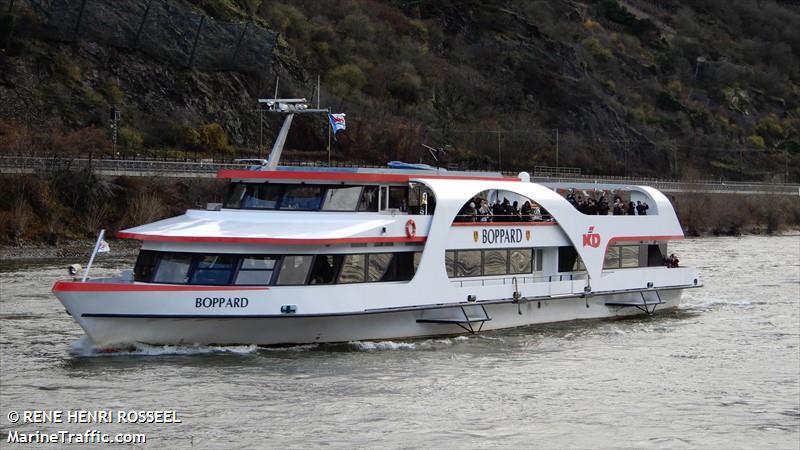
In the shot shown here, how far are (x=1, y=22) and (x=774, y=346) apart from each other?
62.3 metres

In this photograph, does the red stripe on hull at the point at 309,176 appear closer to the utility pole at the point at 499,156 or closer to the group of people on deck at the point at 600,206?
the group of people on deck at the point at 600,206

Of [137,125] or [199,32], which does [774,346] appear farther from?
[199,32]

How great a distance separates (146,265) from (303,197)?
4.20 metres

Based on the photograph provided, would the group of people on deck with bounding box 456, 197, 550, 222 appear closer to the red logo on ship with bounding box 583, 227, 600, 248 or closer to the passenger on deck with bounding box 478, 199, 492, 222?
the passenger on deck with bounding box 478, 199, 492, 222

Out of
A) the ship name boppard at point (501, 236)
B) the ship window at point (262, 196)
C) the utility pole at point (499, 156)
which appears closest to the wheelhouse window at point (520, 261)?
the ship name boppard at point (501, 236)

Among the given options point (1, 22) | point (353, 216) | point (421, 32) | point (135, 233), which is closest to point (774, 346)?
point (353, 216)

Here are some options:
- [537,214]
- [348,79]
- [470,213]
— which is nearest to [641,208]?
[537,214]

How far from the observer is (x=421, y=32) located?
403 feet

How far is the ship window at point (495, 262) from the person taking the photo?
1171 inches

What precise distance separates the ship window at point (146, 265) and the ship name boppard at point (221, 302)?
1.69m

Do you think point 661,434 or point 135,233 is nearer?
point 661,434

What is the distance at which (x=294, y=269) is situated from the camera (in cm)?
2538

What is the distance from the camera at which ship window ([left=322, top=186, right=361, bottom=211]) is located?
89.1ft

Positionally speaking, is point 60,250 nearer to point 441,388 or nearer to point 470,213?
point 470,213
